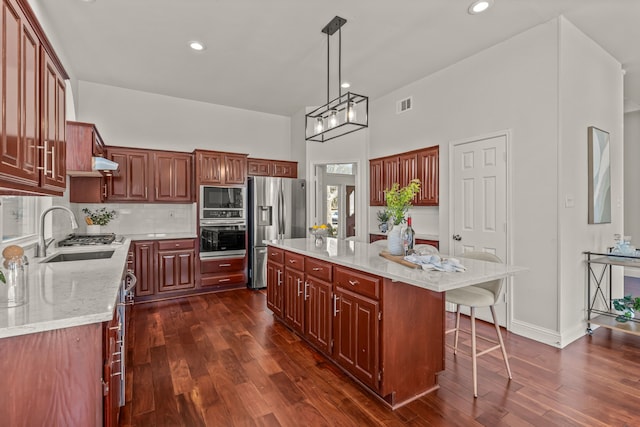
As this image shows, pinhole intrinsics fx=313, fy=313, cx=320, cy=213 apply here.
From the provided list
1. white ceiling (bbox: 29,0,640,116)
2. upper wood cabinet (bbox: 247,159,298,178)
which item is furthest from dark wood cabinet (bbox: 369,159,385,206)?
upper wood cabinet (bbox: 247,159,298,178)

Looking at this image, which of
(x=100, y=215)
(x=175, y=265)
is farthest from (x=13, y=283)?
(x=100, y=215)

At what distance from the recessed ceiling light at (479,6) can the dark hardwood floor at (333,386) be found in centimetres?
311

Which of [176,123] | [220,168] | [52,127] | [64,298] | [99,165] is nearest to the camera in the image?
[64,298]

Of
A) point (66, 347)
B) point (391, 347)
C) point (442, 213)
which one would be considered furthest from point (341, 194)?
point (66, 347)

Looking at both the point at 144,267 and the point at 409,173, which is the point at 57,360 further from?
the point at 409,173

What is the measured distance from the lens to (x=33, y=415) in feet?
3.85

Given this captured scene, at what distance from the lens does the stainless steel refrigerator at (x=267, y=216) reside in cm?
517

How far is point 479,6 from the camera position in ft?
9.20

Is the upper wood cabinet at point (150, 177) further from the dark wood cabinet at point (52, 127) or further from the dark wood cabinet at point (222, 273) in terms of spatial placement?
the dark wood cabinet at point (52, 127)

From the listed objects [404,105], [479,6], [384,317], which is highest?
[479,6]

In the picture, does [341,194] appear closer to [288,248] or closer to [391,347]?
[288,248]

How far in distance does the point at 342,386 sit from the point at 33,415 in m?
1.76

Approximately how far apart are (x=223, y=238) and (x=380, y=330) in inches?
139

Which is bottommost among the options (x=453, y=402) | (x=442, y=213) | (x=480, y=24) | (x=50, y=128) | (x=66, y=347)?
(x=453, y=402)
